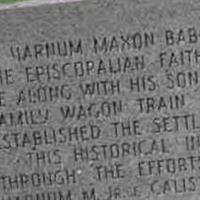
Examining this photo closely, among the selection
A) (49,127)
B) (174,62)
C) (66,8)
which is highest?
(66,8)

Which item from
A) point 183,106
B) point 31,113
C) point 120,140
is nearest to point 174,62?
point 183,106

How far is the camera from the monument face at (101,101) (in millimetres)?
3666

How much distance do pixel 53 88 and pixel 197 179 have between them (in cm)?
80

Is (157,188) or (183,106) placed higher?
(183,106)

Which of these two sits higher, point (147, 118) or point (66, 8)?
point (66, 8)

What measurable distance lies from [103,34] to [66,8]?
203mm

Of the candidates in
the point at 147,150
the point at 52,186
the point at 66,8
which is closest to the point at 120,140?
the point at 147,150

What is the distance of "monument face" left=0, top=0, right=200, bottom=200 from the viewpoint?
367 centimetres

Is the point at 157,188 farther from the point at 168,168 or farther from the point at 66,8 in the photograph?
the point at 66,8

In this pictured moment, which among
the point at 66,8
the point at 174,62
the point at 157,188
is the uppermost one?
the point at 66,8

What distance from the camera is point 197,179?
3.84 metres

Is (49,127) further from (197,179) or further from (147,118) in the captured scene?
(197,179)

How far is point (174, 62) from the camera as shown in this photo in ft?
12.2

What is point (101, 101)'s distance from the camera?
12.3ft
